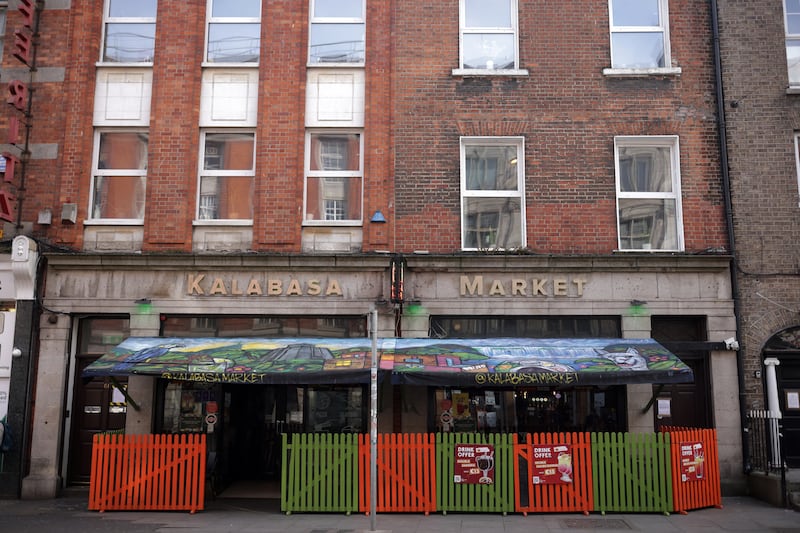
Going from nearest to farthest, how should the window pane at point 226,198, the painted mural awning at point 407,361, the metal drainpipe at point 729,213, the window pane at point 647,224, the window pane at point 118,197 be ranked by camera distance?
the painted mural awning at point 407,361 < the metal drainpipe at point 729,213 < the window pane at point 647,224 < the window pane at point 226,198 < the window pane at point 118,197

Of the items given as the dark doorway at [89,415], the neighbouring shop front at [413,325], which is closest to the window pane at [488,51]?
the neighbouring shop front at [413,325]

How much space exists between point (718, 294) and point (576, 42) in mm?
5700

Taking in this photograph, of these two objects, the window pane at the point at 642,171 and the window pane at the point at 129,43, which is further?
the window pane at the point at 129,43

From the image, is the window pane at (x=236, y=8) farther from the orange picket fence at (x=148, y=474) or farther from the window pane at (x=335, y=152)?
the orange picket fence at (x=148, y=474)

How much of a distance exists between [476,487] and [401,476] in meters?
1.22

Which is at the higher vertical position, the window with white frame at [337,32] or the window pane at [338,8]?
the window pane at [338,8]

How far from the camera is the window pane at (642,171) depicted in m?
13.9

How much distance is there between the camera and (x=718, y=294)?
13.1 meters

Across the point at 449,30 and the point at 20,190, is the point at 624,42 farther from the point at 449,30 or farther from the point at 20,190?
the point at 20,190

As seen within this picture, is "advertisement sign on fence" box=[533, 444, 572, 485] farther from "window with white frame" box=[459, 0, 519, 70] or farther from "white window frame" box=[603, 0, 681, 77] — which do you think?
"window with white frame" box=[459, 0, 519, 70]

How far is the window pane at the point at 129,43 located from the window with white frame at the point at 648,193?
9.83 metres

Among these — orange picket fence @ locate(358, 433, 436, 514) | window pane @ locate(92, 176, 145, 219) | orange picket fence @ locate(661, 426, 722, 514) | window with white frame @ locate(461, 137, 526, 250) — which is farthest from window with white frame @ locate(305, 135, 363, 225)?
orange picket fence @ locate(661, 426, 722, 514)

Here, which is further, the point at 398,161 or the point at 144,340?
the point at 398,161

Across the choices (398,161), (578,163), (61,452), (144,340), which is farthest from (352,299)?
(61,452)
